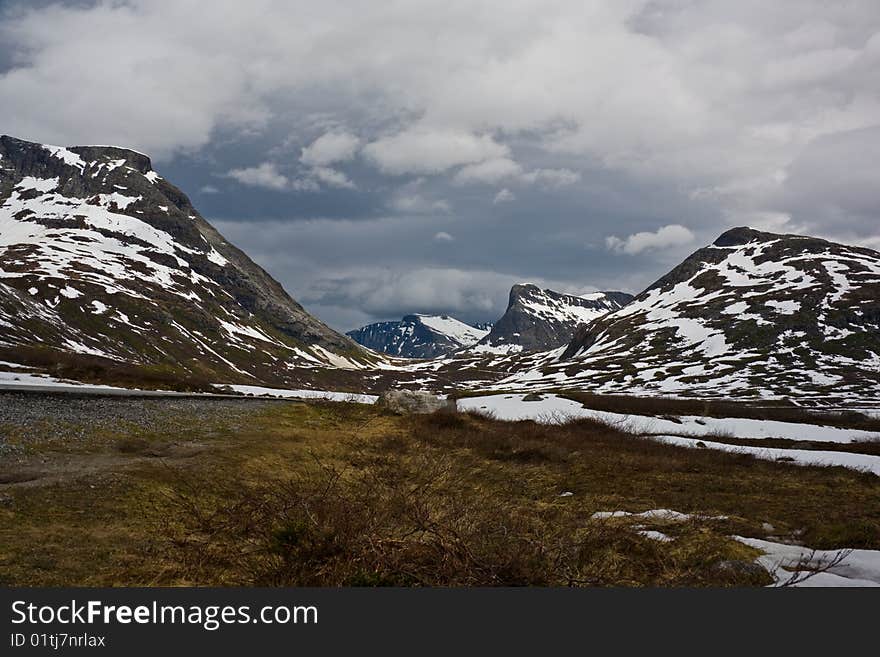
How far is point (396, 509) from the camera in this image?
32.5 feet

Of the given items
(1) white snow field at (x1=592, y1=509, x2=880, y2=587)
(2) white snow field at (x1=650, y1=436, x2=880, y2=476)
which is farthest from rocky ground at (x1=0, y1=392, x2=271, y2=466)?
(2) white snow field at (x1=650, y1=436, x2=880, y2=476)

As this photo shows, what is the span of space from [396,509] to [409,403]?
3155cm

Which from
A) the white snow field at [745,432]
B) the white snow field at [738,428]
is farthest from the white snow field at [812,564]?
the white snow field at [738,428]

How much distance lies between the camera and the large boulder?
40625 millimetres

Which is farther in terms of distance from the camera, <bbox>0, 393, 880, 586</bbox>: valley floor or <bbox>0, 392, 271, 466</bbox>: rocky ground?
<bbox>0, 392, 271, 466</bbox>: rocky ground

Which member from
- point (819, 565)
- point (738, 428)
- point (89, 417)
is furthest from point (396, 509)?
point (738, 428)

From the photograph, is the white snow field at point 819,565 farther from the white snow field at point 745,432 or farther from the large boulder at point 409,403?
the large boulder at point 409,403

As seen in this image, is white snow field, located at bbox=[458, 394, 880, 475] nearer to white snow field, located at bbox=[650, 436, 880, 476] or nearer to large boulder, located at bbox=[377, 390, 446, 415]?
white snow field, located at bbox=[650, 436, 880, 476]

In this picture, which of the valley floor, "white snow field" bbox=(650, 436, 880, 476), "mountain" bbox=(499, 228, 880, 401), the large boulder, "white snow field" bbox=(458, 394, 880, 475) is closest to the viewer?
the valley floor

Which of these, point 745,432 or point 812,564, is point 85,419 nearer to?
point 812,564

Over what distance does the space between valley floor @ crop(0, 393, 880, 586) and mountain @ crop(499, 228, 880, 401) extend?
9129 cm

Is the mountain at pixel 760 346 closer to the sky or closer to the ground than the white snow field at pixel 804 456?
closer to the sky

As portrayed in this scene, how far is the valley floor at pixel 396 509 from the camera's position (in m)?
7.34

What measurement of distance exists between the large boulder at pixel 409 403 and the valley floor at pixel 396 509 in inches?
575
